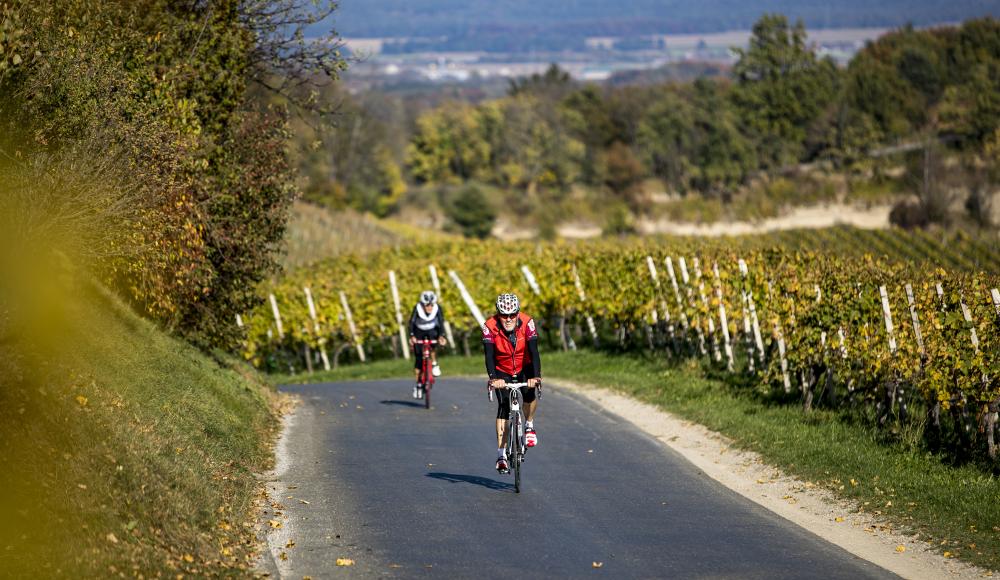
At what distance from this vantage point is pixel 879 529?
43.3 feet

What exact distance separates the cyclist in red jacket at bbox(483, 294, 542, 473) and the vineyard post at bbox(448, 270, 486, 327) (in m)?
23.0

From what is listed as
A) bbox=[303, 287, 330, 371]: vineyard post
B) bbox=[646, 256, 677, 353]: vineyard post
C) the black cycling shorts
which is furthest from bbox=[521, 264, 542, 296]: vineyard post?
the black cycling shorts

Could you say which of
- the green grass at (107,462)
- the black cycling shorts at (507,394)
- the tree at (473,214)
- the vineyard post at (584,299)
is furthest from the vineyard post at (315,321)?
the tree at (473,214)

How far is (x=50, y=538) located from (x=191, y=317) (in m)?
13.0

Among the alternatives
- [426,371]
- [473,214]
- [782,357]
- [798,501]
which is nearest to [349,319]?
[426,371]

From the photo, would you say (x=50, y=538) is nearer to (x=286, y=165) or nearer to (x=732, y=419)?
(x=732, y=419)

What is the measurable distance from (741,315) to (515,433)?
10761 millimetres

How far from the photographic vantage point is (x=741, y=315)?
2425 centimetres

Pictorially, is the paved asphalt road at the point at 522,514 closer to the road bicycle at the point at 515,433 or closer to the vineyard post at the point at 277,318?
the road bicycle at the point at 515,433

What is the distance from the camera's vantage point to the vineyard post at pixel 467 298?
38344 mm

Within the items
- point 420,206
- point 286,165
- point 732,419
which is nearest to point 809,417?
point 732,419

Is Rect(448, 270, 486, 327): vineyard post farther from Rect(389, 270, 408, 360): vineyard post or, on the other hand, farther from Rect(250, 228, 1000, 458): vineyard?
Rect(389, 270, 408, 360): vineyard post

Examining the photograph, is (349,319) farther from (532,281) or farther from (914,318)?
(914,318)

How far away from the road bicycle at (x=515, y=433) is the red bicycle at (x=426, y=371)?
7952mm
